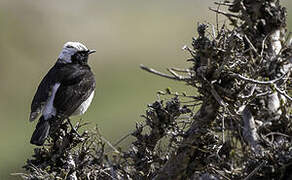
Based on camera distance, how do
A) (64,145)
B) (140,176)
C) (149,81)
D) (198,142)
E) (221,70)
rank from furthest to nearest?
(149,81) < (64,145) < (140,176) < (198,142) < (221,70)

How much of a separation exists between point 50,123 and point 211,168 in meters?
2.99

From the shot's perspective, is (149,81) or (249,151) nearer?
(249,151)

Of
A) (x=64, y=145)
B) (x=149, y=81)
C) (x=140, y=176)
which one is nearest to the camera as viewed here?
(x=140, y=176)

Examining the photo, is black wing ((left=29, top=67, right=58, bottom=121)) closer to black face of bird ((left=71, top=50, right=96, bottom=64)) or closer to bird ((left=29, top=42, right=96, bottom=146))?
bird ((left=29, top=42, right=96, bottom=146))

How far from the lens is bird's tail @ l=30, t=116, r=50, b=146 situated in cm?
621

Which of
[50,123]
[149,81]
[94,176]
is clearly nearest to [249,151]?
[94,176]

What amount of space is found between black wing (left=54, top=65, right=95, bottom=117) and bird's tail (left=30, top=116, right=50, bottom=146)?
223 millimetres

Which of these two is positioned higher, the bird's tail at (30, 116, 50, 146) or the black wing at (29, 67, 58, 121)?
the black wing at (29, 67, 58, 121)

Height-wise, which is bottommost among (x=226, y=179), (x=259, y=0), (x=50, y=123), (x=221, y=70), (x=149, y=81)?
(x=226, y=179)

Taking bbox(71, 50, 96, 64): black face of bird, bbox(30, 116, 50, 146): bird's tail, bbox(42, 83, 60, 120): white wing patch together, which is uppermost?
bbox(71, 50, 96, 64): black face of bird

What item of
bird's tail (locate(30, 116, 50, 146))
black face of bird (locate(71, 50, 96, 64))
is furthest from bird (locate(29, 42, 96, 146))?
black face of bird (locate(71, 50, 96, 64))

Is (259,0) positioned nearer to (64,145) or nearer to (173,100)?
(173,100)

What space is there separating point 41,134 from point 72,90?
104cm

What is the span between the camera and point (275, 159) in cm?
396
